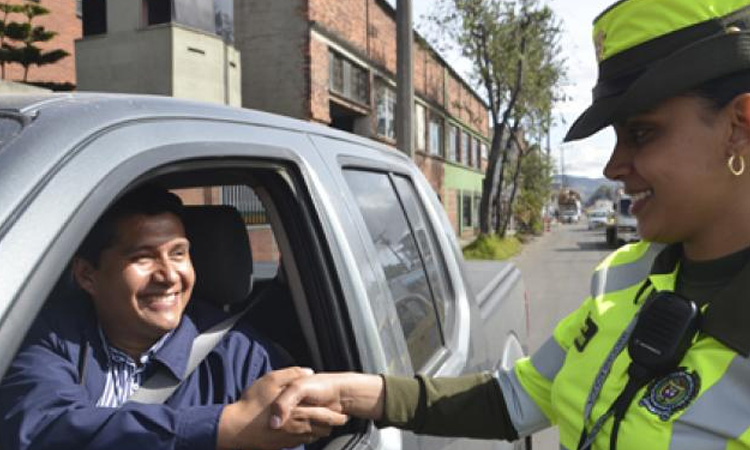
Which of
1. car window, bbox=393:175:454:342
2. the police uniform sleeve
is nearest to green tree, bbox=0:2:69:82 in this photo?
car window, bbox=393:175:454:342

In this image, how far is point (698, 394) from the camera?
115 centimetres

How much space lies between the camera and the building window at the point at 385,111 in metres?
19.8

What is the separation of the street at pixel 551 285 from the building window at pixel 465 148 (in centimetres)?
934

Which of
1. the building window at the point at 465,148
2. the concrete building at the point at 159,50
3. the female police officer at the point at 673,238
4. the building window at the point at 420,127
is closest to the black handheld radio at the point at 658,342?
the female police officer at the point at 673,238

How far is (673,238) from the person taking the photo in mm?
1301

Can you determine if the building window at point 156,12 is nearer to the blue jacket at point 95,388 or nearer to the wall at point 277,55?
the wall at point 277,55

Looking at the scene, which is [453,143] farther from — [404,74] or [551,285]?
[404,74]

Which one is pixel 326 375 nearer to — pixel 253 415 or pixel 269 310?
pixel 253 415

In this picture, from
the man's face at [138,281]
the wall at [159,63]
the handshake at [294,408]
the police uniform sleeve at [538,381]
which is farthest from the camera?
the wall at [159,63]

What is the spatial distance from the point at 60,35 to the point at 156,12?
14.5ft

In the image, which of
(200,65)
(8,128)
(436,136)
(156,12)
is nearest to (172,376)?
(8,128)

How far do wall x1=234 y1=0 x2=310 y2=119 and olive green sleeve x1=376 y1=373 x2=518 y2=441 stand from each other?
1280cm

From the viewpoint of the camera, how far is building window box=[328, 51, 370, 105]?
→ 16028 millimetres

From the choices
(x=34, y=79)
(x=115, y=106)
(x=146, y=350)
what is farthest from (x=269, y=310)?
(x=34, y=79)
